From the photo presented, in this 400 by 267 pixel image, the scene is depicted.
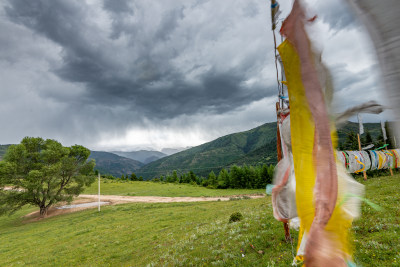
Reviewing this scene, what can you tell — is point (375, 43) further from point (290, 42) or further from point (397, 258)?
point (397, 258)

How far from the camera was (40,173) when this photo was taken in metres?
29.1

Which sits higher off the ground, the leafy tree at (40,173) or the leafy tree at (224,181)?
the leafy tree at (40,173)

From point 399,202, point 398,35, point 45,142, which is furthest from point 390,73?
point 45,142

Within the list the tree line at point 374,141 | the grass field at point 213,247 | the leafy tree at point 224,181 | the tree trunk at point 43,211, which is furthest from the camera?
the leafy tree at point 224,181

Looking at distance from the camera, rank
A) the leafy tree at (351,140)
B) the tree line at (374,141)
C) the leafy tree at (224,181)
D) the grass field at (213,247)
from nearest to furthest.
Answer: the tree line at (374,141) → the leafy tree at (351,140) → the grass field at (213,247) → the leafy tree at (224,181)

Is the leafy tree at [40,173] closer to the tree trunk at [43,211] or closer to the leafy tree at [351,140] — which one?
the tree trunk at [43,211]

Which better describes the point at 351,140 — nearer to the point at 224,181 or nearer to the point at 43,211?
the point at 43,211

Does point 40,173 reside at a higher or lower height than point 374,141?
lower

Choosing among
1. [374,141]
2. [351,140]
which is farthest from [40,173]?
[374,141]

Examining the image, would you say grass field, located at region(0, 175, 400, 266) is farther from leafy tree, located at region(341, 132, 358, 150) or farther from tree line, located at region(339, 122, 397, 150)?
tree line, located at region(339, 122, 397, 150)

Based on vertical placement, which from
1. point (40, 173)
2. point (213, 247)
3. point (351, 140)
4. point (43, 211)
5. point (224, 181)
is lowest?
point (224, 181)

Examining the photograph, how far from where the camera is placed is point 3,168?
2823 cm

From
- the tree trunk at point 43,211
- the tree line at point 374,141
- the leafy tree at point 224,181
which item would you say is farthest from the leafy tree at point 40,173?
the leafy tree at point 224,181

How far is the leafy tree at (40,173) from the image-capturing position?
29000 millimetres
